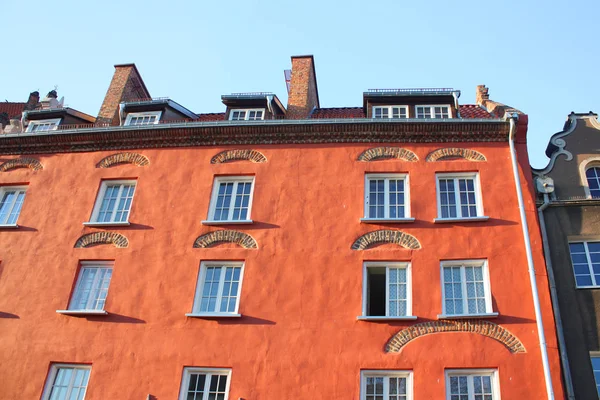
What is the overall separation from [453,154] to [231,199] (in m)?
6.71

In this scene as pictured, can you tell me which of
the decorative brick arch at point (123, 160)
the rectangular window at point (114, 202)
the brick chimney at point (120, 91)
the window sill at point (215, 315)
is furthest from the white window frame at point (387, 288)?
the brick chimney at point (120, 91)

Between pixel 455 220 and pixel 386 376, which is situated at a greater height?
pixel 455 220

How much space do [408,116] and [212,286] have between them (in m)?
8.43

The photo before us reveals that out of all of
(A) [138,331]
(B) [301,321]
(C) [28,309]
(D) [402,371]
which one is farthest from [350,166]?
(C) [28,309]

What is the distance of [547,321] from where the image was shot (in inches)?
591

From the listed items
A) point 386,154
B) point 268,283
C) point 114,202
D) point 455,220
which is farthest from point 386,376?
point 114,202

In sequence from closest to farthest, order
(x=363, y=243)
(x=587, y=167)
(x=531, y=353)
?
(x=531, y=353) < (x=363, y=243) < (x=587, y=167)

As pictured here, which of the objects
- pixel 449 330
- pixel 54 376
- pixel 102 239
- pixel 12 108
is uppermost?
pixel 12 108

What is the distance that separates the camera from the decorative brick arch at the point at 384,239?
16.8 m

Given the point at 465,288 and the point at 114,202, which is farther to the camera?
the point at 114,202

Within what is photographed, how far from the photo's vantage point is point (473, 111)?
2073 centimetres

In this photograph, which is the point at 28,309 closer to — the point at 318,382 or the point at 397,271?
the point at 318,382

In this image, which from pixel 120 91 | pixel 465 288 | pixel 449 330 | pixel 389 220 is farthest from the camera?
pixel 120 91

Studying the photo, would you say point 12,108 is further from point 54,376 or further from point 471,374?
point 471,374
